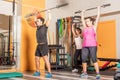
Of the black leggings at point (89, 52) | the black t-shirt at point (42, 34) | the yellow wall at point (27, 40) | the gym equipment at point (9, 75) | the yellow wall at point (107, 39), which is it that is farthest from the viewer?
the yellow wall at point (107, 39)

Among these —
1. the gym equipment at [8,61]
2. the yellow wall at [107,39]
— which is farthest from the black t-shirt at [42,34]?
the yellow wall at [107,39]

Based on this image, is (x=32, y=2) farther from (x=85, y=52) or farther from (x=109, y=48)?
(x=109, y=48)

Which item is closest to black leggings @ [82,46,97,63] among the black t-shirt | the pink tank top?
the pink tank top

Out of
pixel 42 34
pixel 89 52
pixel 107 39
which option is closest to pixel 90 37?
pixel 89 52

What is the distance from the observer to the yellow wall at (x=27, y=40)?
6147 millimetres

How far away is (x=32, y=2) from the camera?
21.0ft

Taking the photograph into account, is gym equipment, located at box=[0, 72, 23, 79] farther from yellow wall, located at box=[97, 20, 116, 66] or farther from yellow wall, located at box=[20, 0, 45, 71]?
yellow wall, located at box=[97, 20, 116, 66]

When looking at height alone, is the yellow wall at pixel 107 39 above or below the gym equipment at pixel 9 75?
above

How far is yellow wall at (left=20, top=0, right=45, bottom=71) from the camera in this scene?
615 cm

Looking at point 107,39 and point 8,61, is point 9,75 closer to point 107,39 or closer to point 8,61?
point 8,61

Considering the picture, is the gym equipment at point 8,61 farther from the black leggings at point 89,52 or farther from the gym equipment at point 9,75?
the black leggings at point 89,52

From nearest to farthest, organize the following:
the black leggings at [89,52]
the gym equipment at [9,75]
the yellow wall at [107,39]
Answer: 1. the gym equipment at [9,75]
2. the black leggings at [89,52]
3. the yellow wall at [107,39]

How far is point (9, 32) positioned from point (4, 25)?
0.77ft

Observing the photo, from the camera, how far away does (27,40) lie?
247 inches
